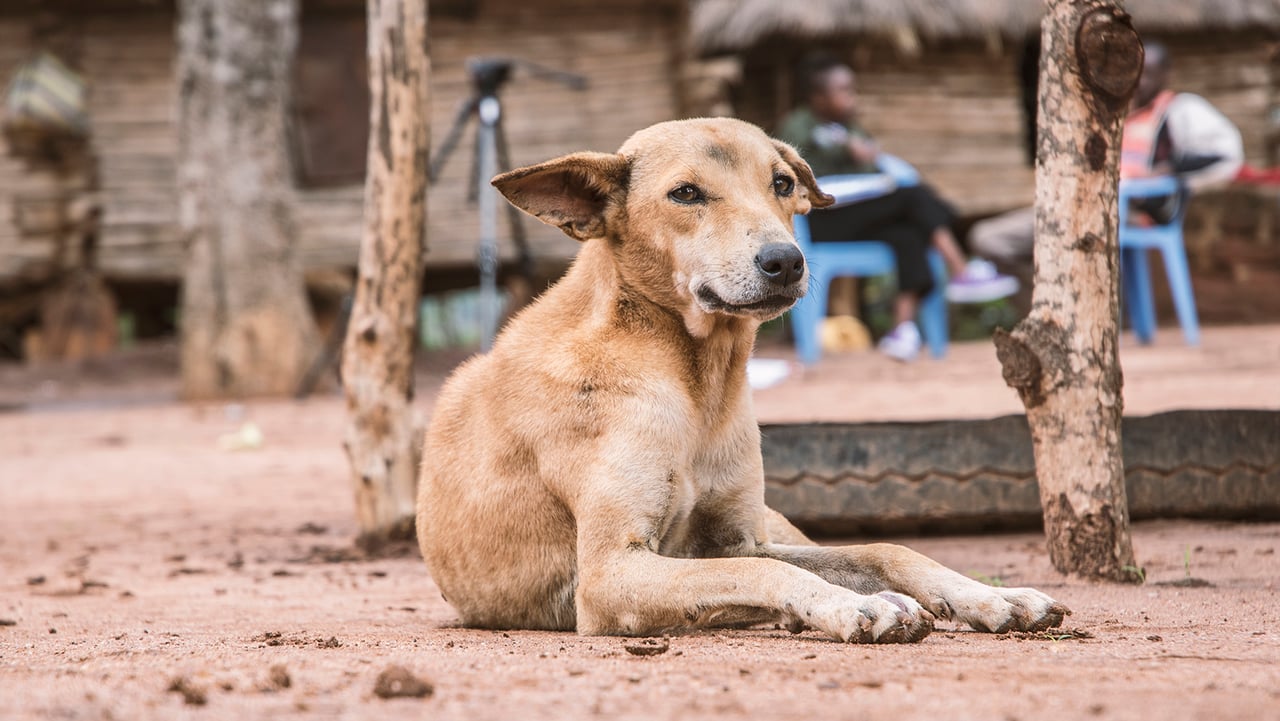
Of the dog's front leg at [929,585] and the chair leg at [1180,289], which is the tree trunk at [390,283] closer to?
the dog's front leg at [929,585]

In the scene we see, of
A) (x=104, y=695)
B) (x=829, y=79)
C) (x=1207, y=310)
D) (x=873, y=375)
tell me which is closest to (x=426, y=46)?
(x=104, y=695)

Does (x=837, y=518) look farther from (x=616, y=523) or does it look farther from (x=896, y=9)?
(x=896, y=9)

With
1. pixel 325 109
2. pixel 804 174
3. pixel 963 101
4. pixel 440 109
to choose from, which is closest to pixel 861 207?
pixel 440 109

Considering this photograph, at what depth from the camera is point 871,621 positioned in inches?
124

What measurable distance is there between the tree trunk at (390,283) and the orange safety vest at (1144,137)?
8419 mm

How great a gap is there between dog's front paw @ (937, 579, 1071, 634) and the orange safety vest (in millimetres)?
9601

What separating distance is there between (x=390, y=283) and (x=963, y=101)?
13.5 m

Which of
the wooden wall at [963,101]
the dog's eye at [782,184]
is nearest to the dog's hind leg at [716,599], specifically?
the dog's eye at [782,184]

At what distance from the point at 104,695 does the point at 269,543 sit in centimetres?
374

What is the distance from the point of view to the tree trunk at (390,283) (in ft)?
18.5

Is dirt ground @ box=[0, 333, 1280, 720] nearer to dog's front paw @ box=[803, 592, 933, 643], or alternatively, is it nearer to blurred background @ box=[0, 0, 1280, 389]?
dog's front paw @ box=[803, 592, 933, 643]

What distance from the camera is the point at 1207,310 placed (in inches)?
591

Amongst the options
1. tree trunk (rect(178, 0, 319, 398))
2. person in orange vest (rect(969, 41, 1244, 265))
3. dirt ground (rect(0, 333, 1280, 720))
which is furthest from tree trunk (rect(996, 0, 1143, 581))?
tree trunk (rect(178, 0, 319, 398))

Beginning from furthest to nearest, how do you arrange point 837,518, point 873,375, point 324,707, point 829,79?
1. point 829,79
2. point 873,375
3. point 837,518
4. point 324,707
